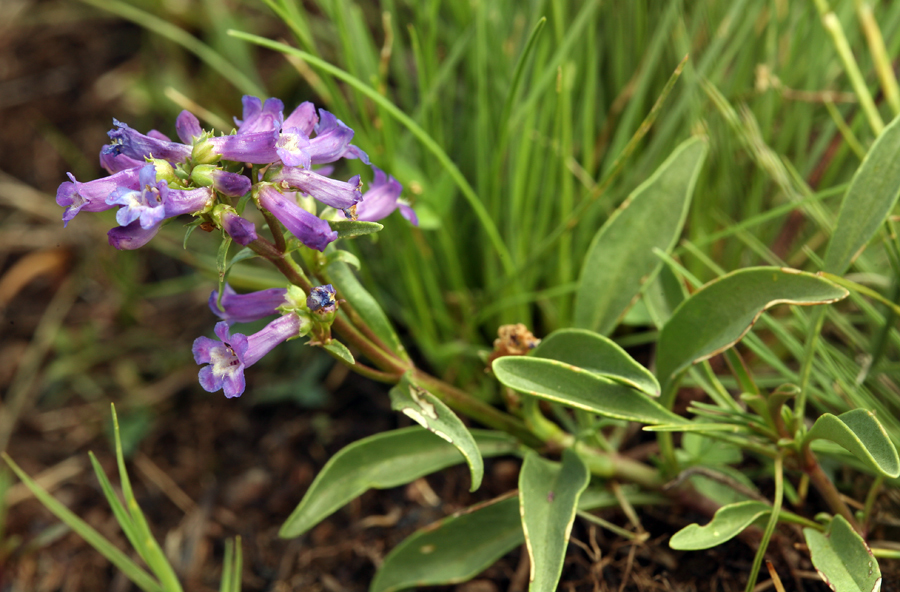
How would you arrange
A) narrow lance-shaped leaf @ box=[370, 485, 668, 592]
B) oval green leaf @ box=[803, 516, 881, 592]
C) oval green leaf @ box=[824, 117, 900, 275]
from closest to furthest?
oval green leaf @ box=[803, 516, 881, 592] < oval green leaf @ box=[824, 117, 900, 275] < narrow lance-shaped leaf @ box=[370, 485, 668, 592]

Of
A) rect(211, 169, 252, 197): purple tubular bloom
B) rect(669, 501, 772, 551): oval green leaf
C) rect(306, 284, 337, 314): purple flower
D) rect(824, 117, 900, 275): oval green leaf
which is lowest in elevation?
rect(669, 501, 772, 551): oval green leaf

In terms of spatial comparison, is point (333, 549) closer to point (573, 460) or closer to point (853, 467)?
point (573, 460)

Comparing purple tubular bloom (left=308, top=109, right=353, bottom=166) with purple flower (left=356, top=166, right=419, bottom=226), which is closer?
purple tubular bloom (left=308, top=109, right=353, bottom=166)

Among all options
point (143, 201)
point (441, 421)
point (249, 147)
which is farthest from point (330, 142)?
point (441, 421)

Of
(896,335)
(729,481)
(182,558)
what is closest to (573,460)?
(729,481)

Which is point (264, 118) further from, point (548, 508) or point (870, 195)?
point (870, 195)

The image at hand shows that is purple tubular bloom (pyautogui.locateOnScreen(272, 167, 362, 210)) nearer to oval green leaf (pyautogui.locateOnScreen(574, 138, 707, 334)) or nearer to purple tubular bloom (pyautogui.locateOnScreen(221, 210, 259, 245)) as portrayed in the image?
purple tubular bloom (pyautogui.locateOnScreen(221, 210, 259, 245))

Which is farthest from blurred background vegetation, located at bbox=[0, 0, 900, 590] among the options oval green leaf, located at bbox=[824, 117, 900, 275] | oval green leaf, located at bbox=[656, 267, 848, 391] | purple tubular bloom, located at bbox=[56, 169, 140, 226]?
purple tubular bloom, located at bbox=[56, 169, 140, 226]
